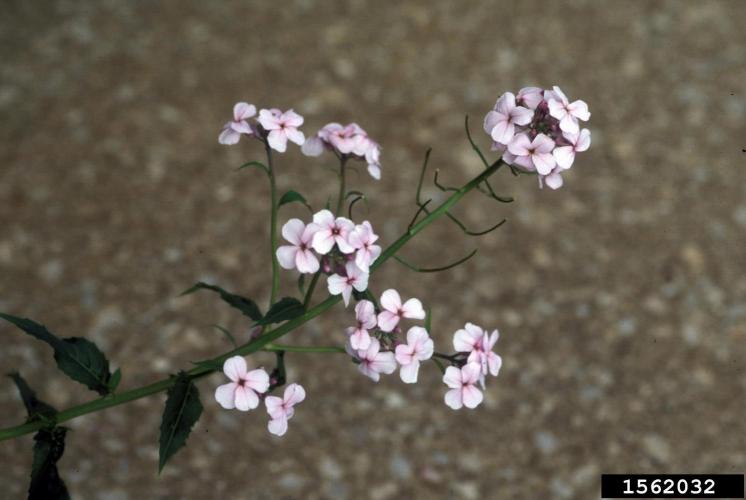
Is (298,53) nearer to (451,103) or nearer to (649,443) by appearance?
(451,103)

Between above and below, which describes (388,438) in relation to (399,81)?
below

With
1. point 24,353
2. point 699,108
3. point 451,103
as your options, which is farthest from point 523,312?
point 24,353

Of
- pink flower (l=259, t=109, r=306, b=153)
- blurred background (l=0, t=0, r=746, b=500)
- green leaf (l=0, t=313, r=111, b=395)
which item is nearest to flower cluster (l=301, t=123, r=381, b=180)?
pink flower (l=259, t=109, r=306, b=153)

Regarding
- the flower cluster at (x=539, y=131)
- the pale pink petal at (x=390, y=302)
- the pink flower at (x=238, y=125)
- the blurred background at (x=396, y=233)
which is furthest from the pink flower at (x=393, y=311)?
the blurred background at (x=396, y=233)

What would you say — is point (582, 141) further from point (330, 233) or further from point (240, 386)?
point (240, 386)

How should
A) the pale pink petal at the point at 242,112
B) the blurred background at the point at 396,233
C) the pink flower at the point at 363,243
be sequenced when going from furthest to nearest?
the blurred background at the point at 396,233 → the pale pink petal at the point at 242,112 → the pink flower at the point at 363,243

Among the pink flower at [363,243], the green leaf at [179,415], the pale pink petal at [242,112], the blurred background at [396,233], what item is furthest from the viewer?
the blurred background at [396,233]

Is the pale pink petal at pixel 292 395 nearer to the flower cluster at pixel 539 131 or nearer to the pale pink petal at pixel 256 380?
the pale pink petal at pixel 256 380
